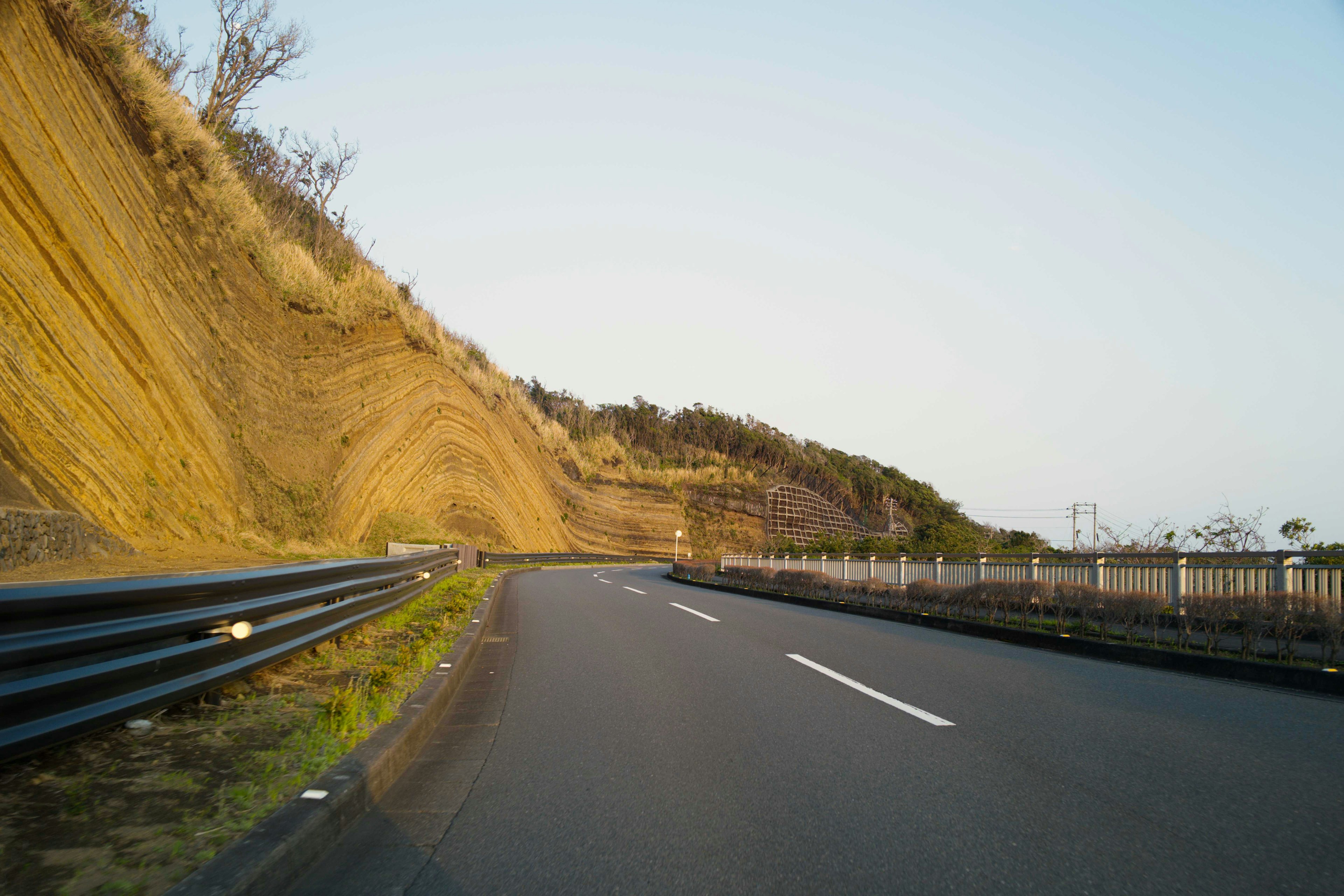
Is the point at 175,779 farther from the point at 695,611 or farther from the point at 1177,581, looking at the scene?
the point at 1177,581

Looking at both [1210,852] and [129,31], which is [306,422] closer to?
[129,31]

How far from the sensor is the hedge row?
883 cm

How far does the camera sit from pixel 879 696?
22.6 ft

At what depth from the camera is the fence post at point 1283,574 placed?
10.8 meters

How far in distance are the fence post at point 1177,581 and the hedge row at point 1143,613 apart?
13 cm

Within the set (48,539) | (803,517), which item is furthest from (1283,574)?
(803,517)

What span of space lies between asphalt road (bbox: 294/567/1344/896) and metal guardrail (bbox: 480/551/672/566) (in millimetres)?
25813

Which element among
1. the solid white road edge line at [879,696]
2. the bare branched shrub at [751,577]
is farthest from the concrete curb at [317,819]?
the bare branched shrub at [751,577]

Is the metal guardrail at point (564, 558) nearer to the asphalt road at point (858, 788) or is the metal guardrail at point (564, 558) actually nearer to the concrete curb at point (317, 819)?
the asphalt road at point (858, 788)

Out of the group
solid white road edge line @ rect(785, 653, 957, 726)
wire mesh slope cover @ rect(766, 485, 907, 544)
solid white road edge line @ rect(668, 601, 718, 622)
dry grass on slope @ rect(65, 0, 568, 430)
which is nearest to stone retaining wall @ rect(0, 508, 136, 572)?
solid white road edge line @ rect(668, 601, 718, 622)

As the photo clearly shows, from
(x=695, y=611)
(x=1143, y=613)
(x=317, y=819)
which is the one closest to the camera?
(x=317, y=819)

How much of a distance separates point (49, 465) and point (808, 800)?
14.5 metres

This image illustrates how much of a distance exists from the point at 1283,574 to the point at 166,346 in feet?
71.5

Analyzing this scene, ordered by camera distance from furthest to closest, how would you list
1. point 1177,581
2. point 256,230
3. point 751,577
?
point 751,577
point 256,230
point 1177,581
